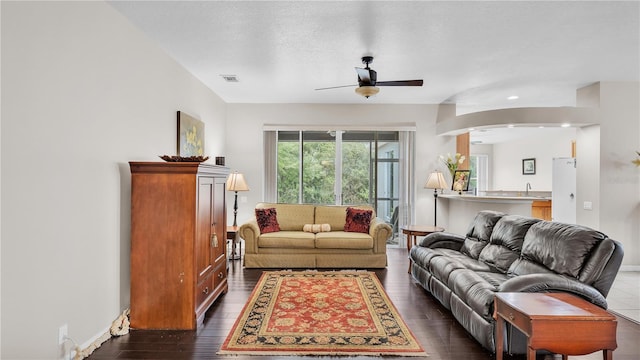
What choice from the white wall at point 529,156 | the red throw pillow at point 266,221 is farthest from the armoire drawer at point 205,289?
the white wall at point 529,156

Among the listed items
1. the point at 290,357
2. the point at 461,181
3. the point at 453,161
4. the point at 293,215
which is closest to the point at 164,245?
the point at 290,357

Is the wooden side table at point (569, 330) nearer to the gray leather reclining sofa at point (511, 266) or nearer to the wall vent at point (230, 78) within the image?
the gray leather reclining sofa at point (511, 266)

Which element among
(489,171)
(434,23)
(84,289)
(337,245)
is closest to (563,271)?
(434,23)

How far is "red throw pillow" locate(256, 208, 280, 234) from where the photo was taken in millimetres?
5305

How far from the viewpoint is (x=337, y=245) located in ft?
16.4

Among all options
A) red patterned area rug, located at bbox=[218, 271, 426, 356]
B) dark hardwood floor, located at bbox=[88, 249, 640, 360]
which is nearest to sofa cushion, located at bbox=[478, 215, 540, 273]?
dark hardwood floor, located at bbox=[88, 249, 640, 360]

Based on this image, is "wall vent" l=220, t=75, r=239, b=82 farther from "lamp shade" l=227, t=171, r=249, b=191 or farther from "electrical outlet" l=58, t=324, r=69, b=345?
"electrical outlet" l=58, t=324, r=69, b=345

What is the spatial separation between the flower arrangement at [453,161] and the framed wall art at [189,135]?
437cm

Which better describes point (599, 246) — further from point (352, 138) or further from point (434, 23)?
point (352, 138)

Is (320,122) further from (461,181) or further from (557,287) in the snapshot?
(557,287)

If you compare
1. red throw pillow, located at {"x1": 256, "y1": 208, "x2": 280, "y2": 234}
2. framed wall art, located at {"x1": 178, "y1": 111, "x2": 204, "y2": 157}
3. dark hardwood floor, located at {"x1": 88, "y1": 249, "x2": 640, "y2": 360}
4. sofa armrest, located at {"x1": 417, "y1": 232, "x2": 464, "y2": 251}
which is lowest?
dark hardwood floor, located at {"x1": 88, "y1": 249, "x2": 640, "y2": 360}

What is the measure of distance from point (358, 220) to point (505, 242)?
2.31 metres

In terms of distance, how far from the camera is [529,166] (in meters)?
9.72

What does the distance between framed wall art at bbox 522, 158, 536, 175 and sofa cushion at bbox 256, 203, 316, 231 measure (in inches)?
286
